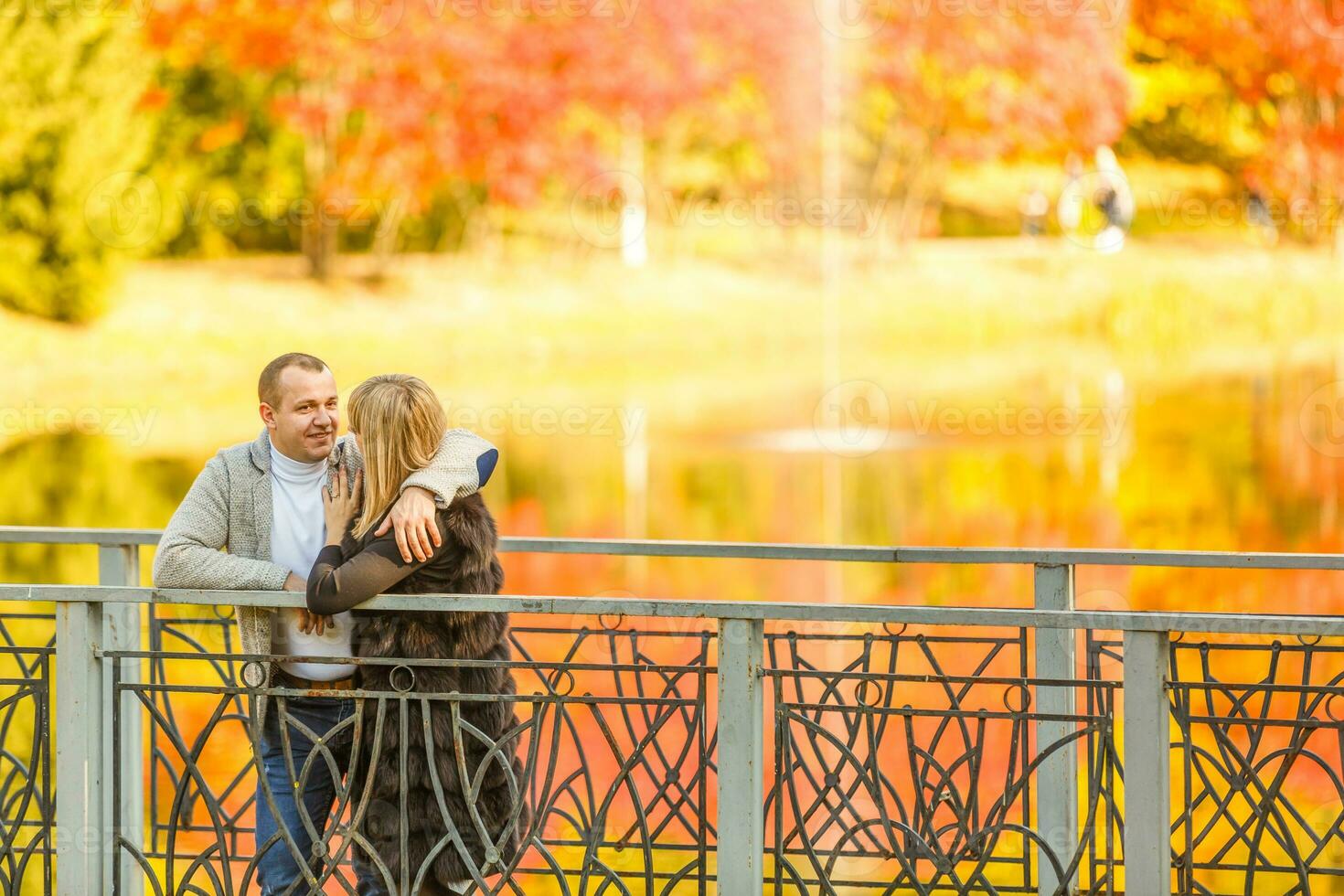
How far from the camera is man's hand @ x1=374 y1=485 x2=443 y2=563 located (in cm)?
286

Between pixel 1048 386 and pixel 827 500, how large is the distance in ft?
15.0

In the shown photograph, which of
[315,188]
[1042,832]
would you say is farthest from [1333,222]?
[1042,832]

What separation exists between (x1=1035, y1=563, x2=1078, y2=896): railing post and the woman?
1110mm

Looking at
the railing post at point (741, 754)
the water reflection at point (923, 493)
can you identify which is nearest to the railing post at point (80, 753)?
the railing post at point (741, 754)

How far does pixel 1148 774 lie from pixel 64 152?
17304 mm

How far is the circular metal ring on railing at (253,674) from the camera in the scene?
311 cm

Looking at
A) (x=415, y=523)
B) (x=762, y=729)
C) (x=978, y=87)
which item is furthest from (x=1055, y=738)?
(x=978, y=87)

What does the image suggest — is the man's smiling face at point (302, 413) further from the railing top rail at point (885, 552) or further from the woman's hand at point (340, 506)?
the railing top rail at point (885, 552)

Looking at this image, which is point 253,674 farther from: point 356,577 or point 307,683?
point 356,577

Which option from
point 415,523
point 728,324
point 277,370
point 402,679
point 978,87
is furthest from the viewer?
point 978,87

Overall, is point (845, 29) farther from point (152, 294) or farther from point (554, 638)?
point (554, 638)

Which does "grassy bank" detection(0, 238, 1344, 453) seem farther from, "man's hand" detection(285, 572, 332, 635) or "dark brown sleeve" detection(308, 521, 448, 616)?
"dark brown sleeve" detection(308, 521, 448, 616)

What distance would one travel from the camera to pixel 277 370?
310 centimetres

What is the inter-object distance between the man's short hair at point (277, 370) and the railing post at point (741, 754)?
0.85 metres
